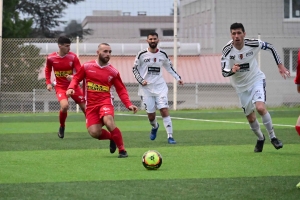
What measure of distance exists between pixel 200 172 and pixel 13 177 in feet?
7.56

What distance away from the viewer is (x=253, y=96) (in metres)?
12.5

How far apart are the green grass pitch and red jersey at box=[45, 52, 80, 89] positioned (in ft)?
3.88

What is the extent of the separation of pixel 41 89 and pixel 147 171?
1764cm

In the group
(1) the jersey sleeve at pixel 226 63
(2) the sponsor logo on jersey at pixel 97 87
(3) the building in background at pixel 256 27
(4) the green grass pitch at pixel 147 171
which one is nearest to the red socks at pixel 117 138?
(4) the green grass pitch at pixel 147 171

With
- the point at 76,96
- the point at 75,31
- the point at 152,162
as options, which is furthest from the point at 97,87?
the point at 75,31

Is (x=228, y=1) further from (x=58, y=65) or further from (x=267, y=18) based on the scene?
(x=58, y=65)

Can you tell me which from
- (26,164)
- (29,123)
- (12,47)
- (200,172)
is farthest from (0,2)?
(200,172)

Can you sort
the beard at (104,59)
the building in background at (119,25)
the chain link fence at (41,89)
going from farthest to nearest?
the building in background at (119,25)
the chain link fence at (41,89)
the beard at (104,59)

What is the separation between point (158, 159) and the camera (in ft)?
33.8

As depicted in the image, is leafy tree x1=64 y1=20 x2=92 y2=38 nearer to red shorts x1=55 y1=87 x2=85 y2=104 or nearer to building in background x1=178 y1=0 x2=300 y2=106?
building in background x1=178 y1=0 x2=300 y2=106

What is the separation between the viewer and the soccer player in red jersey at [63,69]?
53.0ft

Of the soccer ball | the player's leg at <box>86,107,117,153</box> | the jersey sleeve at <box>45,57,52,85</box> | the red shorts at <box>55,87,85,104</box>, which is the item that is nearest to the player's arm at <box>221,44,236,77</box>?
the player's leg at <box>86,107,117,153</box>

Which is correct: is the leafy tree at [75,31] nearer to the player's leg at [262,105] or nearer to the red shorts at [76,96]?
the red shorts at [76,96]

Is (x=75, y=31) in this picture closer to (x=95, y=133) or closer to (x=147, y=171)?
(x=95, y=133)
